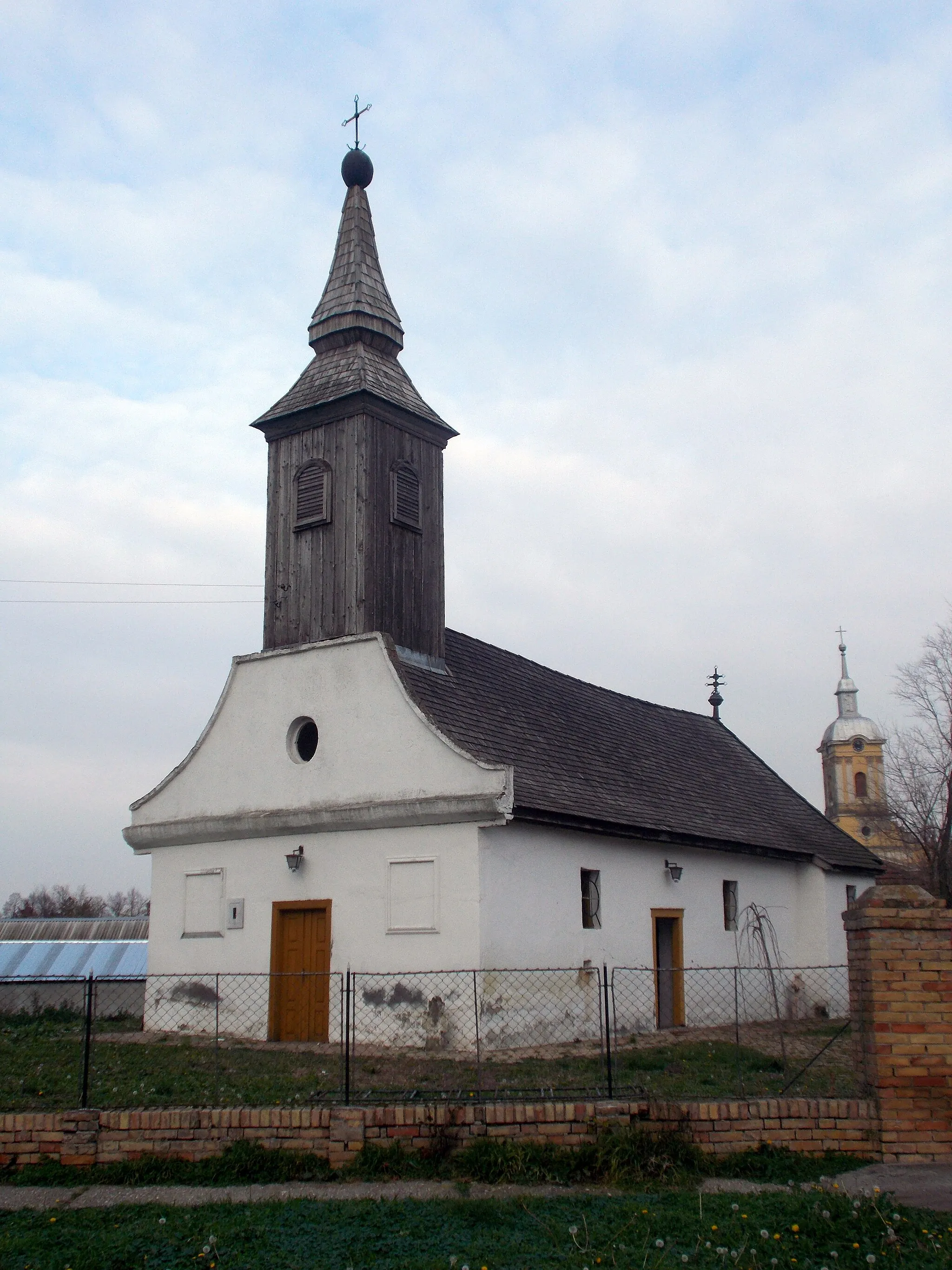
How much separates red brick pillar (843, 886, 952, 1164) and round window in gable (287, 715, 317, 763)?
35.2ft

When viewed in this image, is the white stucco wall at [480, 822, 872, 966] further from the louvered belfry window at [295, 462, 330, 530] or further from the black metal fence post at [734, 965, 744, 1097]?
the louvered belfry window at [295, 462, 330, 530]

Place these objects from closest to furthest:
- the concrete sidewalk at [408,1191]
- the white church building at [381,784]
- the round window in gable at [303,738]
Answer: the concrete sidewalk at [408,1191] < the white church building at [381,784] < the round window in gable at [303,738]

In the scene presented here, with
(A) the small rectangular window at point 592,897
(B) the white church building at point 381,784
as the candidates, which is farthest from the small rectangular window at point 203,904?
(A) the small rectangular window at point 592,897

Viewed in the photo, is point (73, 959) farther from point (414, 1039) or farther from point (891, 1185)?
point (891, 1185)

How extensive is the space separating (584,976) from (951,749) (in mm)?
23021

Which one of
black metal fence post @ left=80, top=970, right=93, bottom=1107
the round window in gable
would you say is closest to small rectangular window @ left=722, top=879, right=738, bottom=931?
the round window in gable

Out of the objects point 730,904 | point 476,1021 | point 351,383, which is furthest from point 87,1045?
point 730,904

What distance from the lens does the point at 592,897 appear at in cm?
1747

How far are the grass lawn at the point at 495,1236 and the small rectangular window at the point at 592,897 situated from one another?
9.90 meters

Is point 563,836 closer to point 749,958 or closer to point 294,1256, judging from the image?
point 749,958

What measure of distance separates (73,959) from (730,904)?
52.9 feet

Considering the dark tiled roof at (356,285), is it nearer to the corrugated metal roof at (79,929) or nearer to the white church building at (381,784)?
the white church building at (381,784)

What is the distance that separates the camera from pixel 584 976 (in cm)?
1655

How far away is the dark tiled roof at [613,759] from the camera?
17438mm
